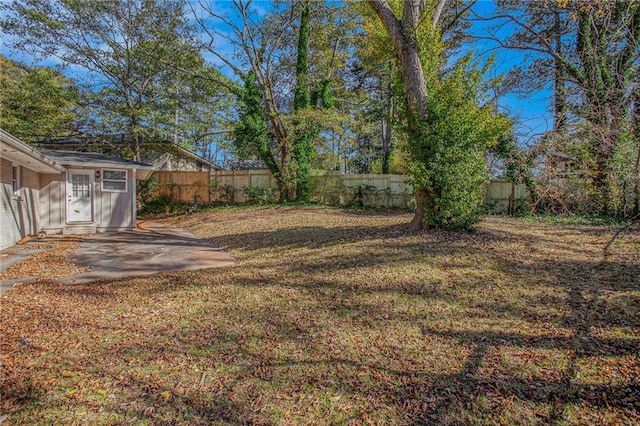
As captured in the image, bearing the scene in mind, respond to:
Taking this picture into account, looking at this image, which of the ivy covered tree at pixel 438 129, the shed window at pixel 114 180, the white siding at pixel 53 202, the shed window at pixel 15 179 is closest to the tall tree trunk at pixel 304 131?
the shed window at pixel 114 180

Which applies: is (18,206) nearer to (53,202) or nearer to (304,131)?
(53,202)

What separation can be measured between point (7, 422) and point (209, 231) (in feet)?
28.3

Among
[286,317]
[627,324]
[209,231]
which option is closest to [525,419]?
[627,324]

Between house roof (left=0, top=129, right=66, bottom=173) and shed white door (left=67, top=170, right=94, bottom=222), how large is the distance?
0.75 meters

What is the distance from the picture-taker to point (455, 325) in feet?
11.7

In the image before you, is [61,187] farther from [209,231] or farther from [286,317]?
[286,317]

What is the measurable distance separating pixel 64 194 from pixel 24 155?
348cm

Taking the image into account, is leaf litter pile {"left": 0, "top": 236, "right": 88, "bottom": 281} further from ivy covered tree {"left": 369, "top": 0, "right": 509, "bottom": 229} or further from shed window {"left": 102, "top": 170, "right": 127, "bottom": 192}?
ivy covered tree {"left": 369, "top": 0, "right": 509, "bottom": 229}

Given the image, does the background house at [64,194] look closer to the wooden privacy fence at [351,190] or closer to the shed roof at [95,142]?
the wooden privacy fence at [351,190]

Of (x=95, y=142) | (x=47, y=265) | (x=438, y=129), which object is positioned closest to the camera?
(x=47, y=265)

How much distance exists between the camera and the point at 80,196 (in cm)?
1070

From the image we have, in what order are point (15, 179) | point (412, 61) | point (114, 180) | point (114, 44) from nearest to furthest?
1. point (412, 61)
2. point (15, 179)
3. point (114, 180)
4. point (114, 44)

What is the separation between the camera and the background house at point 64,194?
8016mm

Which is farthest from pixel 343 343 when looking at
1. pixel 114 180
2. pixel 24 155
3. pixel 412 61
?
pixel 114 180
